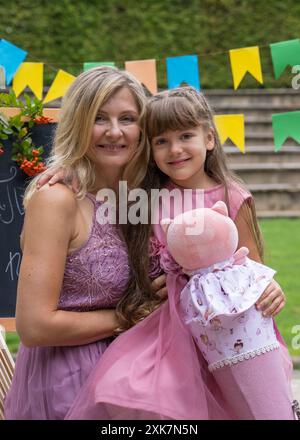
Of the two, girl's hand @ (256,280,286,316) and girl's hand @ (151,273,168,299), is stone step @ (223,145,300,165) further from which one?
girl's hand @ (256,280,286,316)

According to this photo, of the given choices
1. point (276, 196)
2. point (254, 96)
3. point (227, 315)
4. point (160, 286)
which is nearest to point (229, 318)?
point (227, 315)

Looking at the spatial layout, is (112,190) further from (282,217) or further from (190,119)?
(282,217)

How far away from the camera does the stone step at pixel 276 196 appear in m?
9.55

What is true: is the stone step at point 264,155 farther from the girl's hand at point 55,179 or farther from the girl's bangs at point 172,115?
the girl's hand at point 55,179

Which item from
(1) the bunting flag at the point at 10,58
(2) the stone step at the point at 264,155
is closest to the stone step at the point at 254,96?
(2) the stone step at the point at 264,155

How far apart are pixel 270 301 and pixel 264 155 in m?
8.26

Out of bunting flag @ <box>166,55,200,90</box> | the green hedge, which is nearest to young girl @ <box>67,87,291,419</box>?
bunting flag @ <box>166,55,200,90</box>

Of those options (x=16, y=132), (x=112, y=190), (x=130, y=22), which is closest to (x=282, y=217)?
(x=130, y=22)

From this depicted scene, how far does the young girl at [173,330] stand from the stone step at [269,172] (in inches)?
291

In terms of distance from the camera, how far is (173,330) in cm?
193

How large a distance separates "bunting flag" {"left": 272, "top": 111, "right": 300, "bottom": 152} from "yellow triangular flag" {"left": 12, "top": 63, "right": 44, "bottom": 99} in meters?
1.12

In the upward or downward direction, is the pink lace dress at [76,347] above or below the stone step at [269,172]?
below
